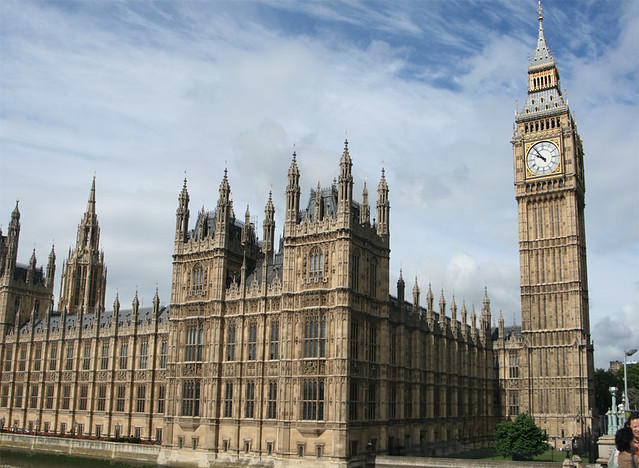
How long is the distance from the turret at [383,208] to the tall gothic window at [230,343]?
1770cm

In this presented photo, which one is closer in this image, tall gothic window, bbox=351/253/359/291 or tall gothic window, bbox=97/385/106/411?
tall gothic window, bbox=351/253/359/291

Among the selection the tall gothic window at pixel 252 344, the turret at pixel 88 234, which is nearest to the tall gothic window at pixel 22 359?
the turret at pixel 88 234

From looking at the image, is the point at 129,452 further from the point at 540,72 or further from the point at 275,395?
the point at 540,72

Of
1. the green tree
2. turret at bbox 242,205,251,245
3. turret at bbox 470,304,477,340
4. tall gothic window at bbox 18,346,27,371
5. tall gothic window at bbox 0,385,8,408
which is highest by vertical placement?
turret at bbox 242,205,251,245

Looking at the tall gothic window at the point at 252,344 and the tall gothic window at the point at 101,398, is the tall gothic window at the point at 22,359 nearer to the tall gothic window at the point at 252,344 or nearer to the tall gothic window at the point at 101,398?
the tall gothic window at the point at 101,398

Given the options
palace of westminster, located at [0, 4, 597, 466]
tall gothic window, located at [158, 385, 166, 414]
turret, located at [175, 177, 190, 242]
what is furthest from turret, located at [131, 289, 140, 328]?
turret, located at [175, 177, 190, 242]

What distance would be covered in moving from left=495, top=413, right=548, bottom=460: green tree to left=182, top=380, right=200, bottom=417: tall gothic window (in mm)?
31078

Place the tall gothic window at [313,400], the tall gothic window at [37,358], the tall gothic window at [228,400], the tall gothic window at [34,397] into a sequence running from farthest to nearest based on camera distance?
the tall gothic window at [37,358] → the tall gothic window at [34,397] → the tall gothic window at [228,400] → the tall gothic window at [313,400]

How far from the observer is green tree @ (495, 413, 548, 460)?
66.6 m

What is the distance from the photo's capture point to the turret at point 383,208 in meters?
67.4

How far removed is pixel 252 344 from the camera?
63.5m

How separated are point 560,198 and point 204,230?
54.5m

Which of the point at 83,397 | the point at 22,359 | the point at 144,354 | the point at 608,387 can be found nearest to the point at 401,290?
the point at 144,354

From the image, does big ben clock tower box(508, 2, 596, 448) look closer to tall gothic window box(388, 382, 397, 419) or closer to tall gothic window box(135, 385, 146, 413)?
tall gothic window box(388, 382, 397, 419)
